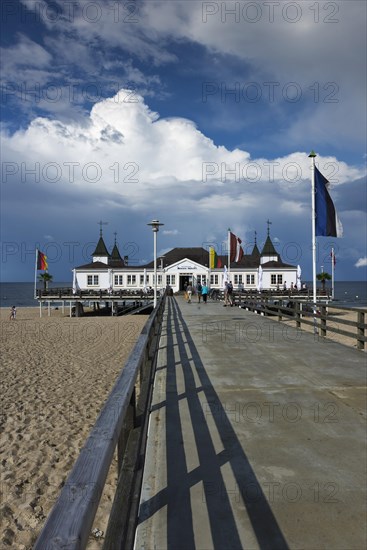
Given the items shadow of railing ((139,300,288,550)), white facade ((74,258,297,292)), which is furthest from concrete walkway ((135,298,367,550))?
white facade ((74,258,297,292))

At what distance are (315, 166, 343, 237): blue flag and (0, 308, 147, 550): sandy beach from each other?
9270 millimetres

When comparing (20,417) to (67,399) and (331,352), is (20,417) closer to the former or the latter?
(67,399)

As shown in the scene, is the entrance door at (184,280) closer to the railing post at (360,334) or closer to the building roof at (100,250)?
the building roof at (100,250)

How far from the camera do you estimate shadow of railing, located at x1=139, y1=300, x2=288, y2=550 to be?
279 cm

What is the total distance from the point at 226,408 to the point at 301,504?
7.33 ft

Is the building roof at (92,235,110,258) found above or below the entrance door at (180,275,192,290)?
above

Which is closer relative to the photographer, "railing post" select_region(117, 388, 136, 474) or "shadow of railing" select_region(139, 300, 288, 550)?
"shadow of railing" select_region(139, 300, 288, 550)

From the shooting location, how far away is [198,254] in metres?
65.9

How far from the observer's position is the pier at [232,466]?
7.70 ft

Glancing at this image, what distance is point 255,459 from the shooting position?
3.90 meters

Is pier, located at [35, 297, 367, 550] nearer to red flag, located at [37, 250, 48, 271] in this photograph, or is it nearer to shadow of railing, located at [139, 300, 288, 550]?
shadow of railing, located at [139, 300, 288, 550]

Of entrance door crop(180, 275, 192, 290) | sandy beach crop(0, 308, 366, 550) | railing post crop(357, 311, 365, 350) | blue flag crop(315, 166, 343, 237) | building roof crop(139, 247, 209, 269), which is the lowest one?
sandy beach crop(0, 308, 366, 550)

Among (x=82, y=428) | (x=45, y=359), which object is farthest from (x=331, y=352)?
(x=45, y=359)

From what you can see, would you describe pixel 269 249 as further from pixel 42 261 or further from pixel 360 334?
pixel 360 334
